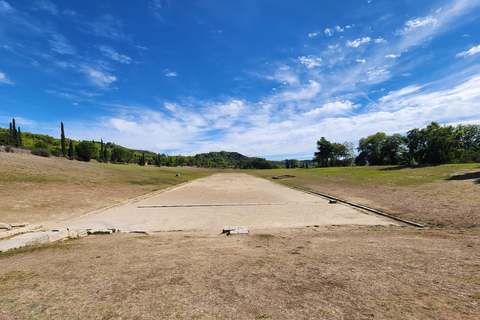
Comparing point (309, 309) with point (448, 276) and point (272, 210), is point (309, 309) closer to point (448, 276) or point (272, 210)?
point (448, 276)

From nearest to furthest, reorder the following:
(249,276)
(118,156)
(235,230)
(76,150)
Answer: (249,276), (235,230), (76,150), (118,156)

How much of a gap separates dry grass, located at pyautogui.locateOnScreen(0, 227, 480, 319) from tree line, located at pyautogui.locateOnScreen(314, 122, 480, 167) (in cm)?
5445

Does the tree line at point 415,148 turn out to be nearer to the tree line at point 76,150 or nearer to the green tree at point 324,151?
the green tree at point 324,151

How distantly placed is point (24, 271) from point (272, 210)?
1068cm

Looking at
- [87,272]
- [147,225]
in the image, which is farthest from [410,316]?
[147,225]

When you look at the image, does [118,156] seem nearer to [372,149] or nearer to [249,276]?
[249,276]

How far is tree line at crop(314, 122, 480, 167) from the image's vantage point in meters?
44.7

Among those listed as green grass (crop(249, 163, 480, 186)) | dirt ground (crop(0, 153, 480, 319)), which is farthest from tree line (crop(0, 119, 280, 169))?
green grass (crop(249, 163, 480, 186))

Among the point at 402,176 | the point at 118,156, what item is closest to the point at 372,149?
the point at 402,176

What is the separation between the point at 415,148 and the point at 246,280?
66252mm

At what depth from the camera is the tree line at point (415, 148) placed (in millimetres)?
44688

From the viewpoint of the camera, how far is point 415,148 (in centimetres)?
5134

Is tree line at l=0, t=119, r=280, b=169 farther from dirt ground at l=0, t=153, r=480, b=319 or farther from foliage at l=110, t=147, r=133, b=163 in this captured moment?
dirt ground at l=0, t=153, r=480, b=319

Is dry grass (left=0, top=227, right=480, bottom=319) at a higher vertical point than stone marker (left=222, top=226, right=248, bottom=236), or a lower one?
higher
